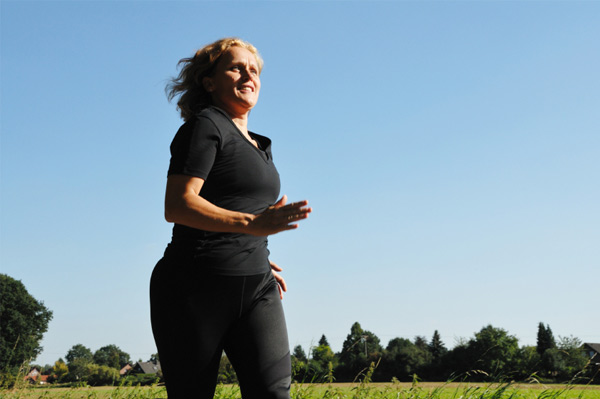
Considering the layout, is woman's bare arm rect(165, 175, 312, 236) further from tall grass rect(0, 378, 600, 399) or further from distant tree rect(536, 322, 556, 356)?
distant tree rect(536, 322, 556, 356)

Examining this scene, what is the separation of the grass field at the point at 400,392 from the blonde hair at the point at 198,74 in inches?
157

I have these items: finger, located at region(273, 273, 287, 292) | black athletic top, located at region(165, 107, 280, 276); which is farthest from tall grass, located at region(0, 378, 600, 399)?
black athletic top, located at region(165, 107, 280, 276)

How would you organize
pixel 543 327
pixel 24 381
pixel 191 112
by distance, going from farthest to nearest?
pixel 543 327 < pixel 24 381 < pixel 191 112

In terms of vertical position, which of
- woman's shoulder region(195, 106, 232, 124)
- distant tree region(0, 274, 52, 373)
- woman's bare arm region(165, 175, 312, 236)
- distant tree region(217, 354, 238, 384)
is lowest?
distant tree region(217, 354, 238, 384)

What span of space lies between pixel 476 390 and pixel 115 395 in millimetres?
4471

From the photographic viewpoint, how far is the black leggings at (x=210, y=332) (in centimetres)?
255

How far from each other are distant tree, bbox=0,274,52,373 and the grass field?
130 feet

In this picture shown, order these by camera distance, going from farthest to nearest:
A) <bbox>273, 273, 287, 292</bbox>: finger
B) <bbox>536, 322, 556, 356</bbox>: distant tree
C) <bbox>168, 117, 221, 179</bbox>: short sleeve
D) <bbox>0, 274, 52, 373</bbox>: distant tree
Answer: <bbox>536, 322, 556, 356</bbox>: distant tree → <bbox>0, 274, 52, 373</bbox>: distant tree → <bbox>273, 273, 287, 292</bbox>: finger → <bbox>168, 117, 221, 179</bbox>: short sleeve

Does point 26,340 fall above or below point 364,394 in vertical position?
above

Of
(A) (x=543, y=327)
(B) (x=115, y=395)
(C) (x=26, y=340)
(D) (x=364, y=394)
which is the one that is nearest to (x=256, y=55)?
(D) (x=364, y=394)

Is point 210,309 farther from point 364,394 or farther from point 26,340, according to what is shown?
point 26,340

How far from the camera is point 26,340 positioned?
43.5 metres

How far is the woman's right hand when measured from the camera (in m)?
2.24

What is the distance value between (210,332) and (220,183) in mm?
688
